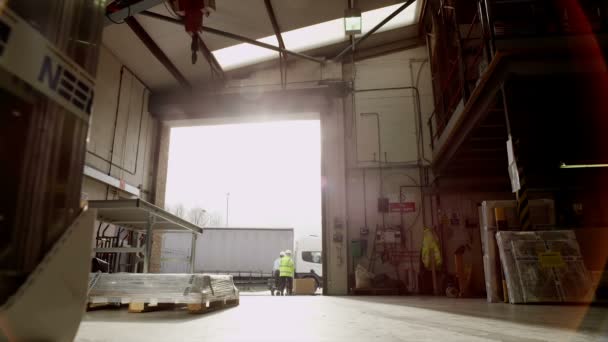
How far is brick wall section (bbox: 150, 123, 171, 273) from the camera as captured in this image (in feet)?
34.6

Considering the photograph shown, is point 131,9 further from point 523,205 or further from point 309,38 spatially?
point 523,205

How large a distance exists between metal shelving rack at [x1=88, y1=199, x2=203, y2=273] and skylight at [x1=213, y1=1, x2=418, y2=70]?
5210mm

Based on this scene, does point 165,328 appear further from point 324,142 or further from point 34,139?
point 324,142

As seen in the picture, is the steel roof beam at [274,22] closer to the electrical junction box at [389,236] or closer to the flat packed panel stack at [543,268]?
the electrical junction box at [389,236]

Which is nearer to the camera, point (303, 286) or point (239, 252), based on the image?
point (303, 286)

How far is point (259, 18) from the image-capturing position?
9.14m

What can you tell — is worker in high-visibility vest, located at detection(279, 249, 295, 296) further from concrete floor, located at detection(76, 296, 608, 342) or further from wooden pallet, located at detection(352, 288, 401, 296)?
concrete floor, located at detection(76, 296, 608, 342)

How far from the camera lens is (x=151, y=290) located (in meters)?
4.45

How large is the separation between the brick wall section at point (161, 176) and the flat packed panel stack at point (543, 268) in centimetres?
864

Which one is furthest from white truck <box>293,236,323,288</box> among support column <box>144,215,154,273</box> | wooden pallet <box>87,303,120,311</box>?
wooden pallet <box>87,303,120,311</box>

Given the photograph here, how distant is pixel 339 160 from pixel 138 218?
5.81 m

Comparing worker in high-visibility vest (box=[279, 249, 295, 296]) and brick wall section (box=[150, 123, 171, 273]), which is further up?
brick wall section (box=[150, 123, 171, 273])

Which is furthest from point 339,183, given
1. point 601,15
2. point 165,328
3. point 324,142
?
point 165,328

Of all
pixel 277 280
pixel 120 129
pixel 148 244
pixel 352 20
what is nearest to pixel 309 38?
pixel 352 20
